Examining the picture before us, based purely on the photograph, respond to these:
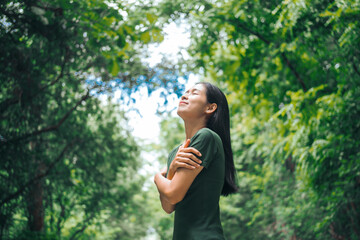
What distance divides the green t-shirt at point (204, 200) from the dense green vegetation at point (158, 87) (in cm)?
365

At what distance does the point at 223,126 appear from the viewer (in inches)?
104

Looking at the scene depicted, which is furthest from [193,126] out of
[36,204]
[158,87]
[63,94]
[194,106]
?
[63,94]

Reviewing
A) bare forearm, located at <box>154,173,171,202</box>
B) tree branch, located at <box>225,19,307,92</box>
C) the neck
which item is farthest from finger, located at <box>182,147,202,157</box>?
tree branch, located at <box>225,19,307,92</box>

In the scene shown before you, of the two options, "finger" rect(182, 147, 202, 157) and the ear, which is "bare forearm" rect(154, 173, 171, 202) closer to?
"finger" rect(182, 147, 202, 157)

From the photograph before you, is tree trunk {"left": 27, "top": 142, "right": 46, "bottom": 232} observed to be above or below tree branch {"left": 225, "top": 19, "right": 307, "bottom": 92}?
below

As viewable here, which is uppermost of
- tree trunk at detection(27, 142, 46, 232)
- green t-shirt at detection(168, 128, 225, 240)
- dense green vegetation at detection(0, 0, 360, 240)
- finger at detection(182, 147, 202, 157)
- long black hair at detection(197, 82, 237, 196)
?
dense green vegetation at detection(0, 0, 360, 240)

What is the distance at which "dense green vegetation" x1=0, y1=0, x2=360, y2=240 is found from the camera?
6238 millimetres

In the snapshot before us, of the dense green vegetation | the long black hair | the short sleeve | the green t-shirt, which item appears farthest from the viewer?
the dense green vegetation

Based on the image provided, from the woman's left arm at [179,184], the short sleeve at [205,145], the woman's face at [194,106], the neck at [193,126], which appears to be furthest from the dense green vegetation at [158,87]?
the woman's left arm at [179,184]

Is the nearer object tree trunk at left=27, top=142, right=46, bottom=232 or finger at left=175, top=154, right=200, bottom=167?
finger at left=175, top=154, right=200, bottom=167

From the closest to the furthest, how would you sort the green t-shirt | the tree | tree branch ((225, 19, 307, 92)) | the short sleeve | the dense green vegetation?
the green t-shirt, the short sleeve, the tree, the dense green vegetation, tree branch ((225, 19, 307, 92))

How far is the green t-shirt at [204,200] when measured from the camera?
214 centimetres

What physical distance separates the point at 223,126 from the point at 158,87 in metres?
6.31

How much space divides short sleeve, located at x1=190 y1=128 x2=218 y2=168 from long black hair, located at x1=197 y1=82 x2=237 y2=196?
11.5 inches
